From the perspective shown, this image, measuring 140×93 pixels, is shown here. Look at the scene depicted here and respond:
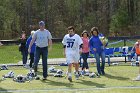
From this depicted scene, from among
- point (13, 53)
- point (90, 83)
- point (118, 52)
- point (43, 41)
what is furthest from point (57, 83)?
point (13, 53)

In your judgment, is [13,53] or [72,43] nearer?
[72,43]

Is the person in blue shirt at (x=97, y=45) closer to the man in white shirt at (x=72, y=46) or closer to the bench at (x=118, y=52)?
the man in white shirt at (x=72, y=46)

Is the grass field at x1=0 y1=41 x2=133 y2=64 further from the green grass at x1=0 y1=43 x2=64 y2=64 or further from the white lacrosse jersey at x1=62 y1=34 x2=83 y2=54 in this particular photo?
the white lacrosse jersey at x1=62 y1=34 x2=83 y2=54

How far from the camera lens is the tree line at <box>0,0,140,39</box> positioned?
52.2m

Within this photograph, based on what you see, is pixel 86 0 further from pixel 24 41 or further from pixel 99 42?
pixel 99 42

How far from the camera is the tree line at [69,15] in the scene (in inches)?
2053

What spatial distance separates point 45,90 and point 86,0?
48008 millimetres

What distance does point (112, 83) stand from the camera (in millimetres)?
13945

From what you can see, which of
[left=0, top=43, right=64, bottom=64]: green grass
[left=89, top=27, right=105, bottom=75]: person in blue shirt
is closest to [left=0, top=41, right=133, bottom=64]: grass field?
[left=0, top=43, right=64, bottom=64]: green grass

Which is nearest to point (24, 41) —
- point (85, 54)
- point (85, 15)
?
Answer: point (85, 54)

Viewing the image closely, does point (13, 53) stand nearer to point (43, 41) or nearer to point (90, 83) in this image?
point (43, 41)

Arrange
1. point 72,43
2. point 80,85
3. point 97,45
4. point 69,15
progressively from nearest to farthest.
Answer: point 80,85 → point 72,43 → point 97,45 → point 69,15

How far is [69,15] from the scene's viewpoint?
57.2 m

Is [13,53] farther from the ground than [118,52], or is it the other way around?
[13,53]
